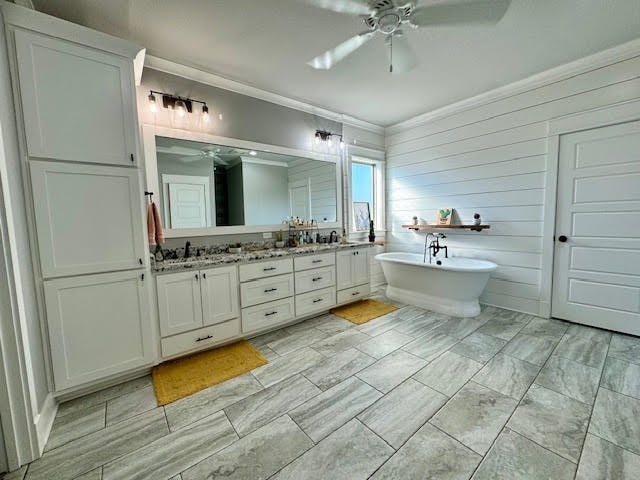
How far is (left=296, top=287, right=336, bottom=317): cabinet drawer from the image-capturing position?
2.97m

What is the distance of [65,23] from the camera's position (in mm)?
1633

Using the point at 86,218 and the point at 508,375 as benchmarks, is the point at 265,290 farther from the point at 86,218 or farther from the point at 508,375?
the point at 508,375

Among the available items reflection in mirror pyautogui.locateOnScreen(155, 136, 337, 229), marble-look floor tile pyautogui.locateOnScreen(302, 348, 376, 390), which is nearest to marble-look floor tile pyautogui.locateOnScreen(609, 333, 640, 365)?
marble-look floor tile pyautogui.locateOnScreen(302, 348, 376, 390)

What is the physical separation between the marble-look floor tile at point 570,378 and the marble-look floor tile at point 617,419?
63mm

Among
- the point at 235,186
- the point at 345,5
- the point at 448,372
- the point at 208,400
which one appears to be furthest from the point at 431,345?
the point at 345,5

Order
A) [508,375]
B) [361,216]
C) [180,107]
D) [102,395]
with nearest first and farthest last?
[102,395] → [508,375] → [180,107] → [361,216]

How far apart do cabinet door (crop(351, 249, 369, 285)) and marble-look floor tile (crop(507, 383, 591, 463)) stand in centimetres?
207

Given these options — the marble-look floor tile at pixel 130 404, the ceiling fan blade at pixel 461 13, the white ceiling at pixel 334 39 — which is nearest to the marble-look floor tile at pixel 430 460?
the marble-look floor tile at pixel 130 404

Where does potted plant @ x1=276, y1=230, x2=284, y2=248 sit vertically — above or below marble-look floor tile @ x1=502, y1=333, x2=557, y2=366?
above

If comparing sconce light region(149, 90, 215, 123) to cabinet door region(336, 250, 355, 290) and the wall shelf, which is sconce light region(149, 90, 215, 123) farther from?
the wall shelf

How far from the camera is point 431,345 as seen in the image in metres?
2.47

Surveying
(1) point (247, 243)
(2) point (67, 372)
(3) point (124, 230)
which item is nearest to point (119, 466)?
(2) point (67, 372)

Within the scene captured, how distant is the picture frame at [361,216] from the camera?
4.35 meters

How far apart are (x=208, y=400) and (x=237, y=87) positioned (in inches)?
121
